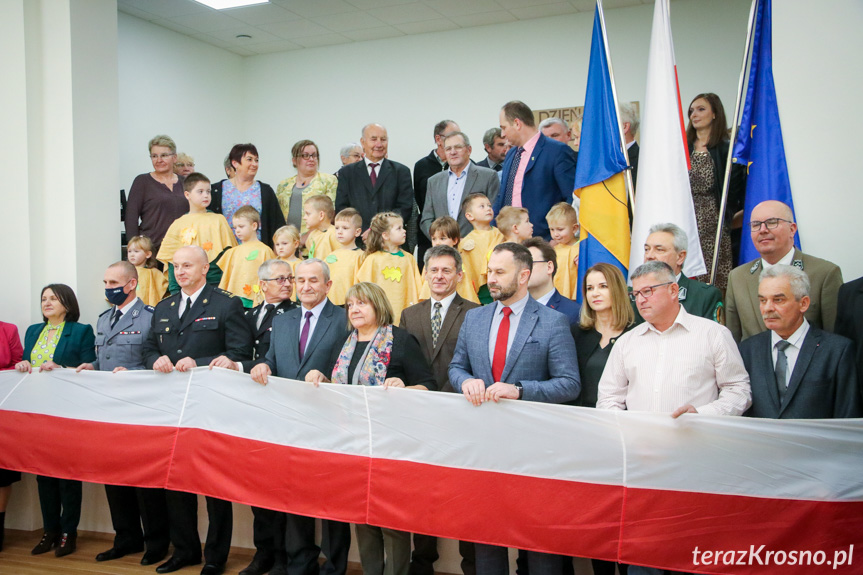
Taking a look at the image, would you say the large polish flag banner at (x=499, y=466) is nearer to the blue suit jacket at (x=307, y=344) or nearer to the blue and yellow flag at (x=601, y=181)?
the blue suit jacket at (x=307, y=344)

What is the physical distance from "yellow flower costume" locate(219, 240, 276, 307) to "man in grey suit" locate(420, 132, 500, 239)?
129 cm

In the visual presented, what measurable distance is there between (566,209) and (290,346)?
2.00 metres

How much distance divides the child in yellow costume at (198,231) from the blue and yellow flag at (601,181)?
2.77 meters

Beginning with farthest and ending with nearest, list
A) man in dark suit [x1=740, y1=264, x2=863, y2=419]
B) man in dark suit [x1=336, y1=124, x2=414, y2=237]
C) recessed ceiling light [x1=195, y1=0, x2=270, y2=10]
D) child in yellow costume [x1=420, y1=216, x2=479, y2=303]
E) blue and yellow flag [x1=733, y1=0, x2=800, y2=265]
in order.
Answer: recessed ceiling light [x1=195, y1=0, x2=270, y2=10] < man in dark suit [x1=336, y1=124, x2=414, y2=237] < child in yellow costume [x1=420, y1=216, x2=479, y2=303] < blue and yellow flag [x1=733, y1=0, x2=800, y2=265] < man in dark suit [x1=740, y1=264, x2=863, y2=419]

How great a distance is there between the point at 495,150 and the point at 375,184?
1377mm

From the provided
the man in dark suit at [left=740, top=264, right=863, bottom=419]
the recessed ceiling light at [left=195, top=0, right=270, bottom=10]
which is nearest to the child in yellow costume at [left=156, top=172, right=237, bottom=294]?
the recessed ceiling light at [left=195, top=0, right=270, bottom=10]

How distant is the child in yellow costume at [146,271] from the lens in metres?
6.00

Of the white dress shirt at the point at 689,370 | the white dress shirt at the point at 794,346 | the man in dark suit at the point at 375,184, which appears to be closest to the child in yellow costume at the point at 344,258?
the man in dark suit at the point at 375,184

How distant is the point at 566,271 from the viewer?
195 inches

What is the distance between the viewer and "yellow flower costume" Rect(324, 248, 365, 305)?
5.23 m

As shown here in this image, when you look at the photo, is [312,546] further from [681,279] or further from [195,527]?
[681,279]

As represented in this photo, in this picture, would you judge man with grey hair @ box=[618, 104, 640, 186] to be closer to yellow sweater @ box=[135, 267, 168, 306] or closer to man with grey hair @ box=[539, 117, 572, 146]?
man with grey hair @ box=[539, 117, 572, 146]

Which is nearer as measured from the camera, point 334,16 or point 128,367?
point 128,367

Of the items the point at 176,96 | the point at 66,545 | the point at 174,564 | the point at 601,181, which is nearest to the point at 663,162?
the point at 601,181
